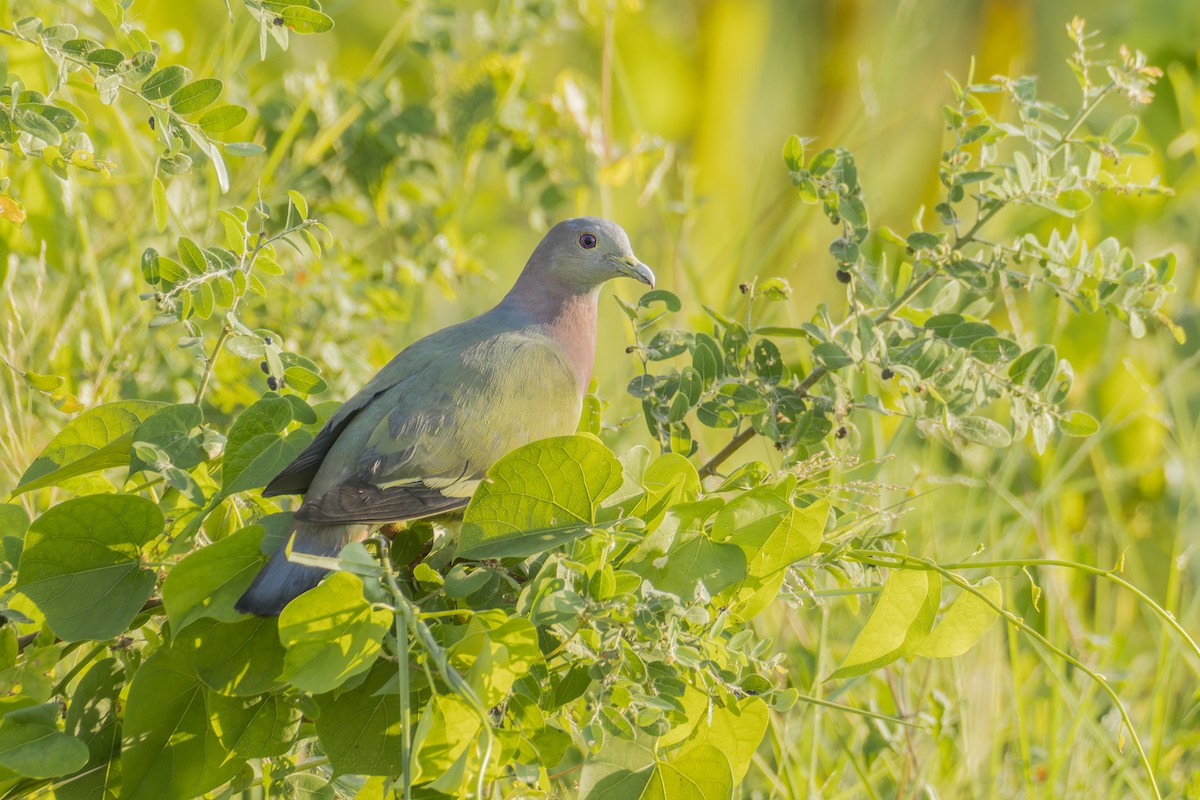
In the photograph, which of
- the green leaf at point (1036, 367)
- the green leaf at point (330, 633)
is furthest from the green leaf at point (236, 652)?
the green leaf at point (1036, 367)

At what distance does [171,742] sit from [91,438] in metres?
0.47

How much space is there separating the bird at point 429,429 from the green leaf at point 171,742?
0.26 m

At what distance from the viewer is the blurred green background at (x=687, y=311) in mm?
2566

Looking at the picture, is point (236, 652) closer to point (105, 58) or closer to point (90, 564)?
point (90, 564)

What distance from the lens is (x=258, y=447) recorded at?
1.59m

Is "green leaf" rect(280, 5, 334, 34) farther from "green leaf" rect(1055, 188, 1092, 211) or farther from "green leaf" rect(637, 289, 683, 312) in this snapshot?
"green leaf" rect(1055, 188, 1092, 211)

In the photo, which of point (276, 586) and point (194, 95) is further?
point (194, 95)

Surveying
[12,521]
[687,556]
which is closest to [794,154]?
[687,556]

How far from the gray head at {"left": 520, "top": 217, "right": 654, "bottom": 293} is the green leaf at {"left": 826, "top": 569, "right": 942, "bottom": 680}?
1118mm

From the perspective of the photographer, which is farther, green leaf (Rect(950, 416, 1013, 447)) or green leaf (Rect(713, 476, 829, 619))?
green leaf (Rect(950, 416, 1013, 447))

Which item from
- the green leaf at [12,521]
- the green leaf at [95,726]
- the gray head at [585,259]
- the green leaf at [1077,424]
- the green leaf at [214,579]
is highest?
the green leaf at [1077,424]

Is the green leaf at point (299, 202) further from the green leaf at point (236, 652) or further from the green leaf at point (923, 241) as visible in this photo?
the green leaf at point (923, 241)

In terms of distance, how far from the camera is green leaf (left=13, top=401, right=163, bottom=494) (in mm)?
1635

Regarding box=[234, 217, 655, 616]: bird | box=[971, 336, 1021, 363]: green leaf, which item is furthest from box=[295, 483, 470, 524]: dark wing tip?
box=[971, 336, 1021, 363]: green leaf
